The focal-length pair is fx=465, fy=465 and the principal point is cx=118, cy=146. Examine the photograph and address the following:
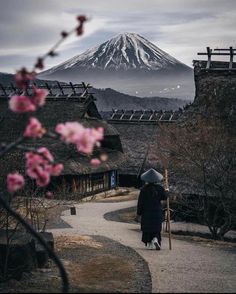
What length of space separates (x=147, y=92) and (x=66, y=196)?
13130 cm

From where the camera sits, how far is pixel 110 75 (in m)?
129

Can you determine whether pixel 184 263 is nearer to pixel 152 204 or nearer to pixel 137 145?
pixel 152 204

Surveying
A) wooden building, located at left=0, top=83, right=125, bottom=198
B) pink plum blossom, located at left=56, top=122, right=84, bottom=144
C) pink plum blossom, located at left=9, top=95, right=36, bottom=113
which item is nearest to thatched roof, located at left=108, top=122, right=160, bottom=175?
wooden building, located at left=0, top=83, right=125, bottom=198

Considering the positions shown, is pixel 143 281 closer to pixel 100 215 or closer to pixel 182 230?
pixel 182 230

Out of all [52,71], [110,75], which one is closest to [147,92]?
[110,75]

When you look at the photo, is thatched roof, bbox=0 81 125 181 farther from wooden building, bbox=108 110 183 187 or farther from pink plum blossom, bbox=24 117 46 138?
pink plum blossom, bbox=24 117 46 138

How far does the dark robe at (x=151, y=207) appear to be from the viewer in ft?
31.6

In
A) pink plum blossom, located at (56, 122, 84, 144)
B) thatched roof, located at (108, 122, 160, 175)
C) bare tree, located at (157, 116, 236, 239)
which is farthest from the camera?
thatched roof, located at (108, 122, 160, 175)

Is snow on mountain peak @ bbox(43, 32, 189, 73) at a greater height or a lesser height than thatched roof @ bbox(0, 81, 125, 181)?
greater

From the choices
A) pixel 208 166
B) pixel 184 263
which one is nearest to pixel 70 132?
pixel 184 263

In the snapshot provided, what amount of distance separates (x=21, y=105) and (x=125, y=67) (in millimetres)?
131097

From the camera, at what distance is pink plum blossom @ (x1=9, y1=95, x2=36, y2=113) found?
3.20 metres

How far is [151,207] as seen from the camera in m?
9.66

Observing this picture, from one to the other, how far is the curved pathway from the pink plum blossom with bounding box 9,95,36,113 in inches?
166
